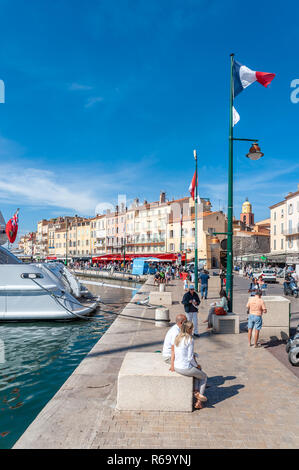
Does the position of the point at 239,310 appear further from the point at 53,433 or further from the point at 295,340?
the point at 53,433

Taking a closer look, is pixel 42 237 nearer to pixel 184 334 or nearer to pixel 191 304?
pixel 191 304

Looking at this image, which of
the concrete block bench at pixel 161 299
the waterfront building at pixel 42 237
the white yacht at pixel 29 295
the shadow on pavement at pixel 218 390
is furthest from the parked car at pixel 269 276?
the waterfront building at pixel 42 237

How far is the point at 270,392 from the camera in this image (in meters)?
5.45

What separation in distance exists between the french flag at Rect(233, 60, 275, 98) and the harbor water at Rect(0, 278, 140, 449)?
8113 millimetres

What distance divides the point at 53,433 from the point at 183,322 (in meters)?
2.28

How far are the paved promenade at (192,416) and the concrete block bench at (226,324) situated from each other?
2.43m

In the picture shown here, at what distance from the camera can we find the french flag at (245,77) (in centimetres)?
1041

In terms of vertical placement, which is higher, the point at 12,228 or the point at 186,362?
the point at 12,228

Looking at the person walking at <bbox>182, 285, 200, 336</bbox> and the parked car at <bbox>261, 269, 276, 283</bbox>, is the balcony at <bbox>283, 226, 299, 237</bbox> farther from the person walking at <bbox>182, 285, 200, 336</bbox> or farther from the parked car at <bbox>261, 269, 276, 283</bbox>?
the person walking at <bbox>182, 285, 200, 336</bbox>

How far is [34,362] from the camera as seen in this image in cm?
884

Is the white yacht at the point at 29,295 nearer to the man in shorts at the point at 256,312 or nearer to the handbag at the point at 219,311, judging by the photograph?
the handbag at the point at 219,311

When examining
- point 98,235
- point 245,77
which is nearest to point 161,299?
point 245,77

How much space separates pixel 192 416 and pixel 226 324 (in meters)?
5.45

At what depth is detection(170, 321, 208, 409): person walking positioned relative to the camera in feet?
15.7
